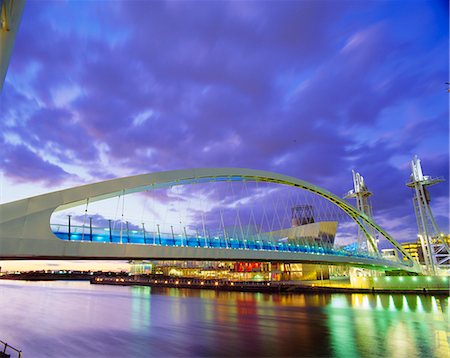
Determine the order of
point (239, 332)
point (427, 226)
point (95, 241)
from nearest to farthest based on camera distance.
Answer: point (95, 241) → point (239, 332) → point (427, 226)

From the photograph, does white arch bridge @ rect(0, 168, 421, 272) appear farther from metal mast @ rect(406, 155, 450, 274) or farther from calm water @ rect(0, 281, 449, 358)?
metal mast @ rect(406, 155, 450, 274)

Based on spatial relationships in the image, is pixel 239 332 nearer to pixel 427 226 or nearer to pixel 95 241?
pixel 95 241

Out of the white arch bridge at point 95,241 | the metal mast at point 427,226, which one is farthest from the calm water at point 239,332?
the metal mast at point 427,226

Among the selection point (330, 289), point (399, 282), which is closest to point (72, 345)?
point (330, 289)

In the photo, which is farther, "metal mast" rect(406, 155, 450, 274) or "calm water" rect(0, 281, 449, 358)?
"metal mast" rect(406, 155, 450, 274)

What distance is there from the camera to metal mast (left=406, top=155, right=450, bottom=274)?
45062 millimetres

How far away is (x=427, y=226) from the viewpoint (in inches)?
1837

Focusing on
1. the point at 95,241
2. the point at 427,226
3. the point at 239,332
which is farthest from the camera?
the point at 427,226

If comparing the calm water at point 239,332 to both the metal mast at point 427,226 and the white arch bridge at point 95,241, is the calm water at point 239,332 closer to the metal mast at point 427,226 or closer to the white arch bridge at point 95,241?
the white arch bridge at point 95,241

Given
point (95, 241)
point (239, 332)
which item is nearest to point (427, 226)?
point (239, 332)

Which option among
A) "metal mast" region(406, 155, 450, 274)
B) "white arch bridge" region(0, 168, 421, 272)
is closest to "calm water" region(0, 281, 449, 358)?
"white arch bridge" region(0, 168, 421, 272)

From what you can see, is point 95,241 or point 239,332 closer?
point 95,241

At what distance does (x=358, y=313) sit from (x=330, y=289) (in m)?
18.0

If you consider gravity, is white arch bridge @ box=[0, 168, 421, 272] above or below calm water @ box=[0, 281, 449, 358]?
above
